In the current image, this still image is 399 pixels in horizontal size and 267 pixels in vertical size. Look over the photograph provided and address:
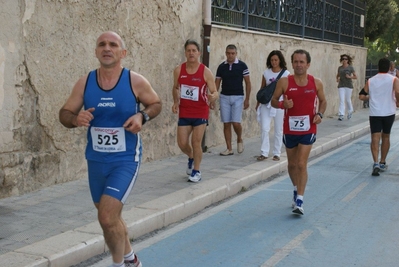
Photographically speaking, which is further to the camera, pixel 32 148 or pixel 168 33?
pixel 168 33

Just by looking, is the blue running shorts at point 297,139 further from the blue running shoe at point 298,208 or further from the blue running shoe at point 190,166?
the blue running shoe at point 190,166

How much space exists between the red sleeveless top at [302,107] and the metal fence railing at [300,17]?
5.50m

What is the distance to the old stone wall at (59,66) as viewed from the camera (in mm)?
8188

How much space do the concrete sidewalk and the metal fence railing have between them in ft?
11.5

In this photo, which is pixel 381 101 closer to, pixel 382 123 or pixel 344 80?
Answer: pixel 382 123

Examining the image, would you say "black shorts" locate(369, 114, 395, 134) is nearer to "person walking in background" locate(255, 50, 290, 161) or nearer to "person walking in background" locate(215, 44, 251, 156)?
"person walking in background" locate(255, 50, 290, 161)

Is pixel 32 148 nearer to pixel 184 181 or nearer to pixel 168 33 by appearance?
pixel 184 181

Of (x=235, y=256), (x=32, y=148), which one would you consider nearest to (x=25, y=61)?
(x=32, y=148)

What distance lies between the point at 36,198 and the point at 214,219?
212 cm

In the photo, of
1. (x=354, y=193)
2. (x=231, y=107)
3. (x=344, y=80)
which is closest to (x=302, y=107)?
(x=354, y=193)

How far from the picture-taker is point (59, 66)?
902 cm

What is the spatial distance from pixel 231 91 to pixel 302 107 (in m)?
4.25

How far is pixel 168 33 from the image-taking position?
11.8 m

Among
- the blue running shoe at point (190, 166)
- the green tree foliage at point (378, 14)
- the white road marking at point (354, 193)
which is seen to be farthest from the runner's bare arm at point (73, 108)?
the green tree foliage at point (378, 14)
